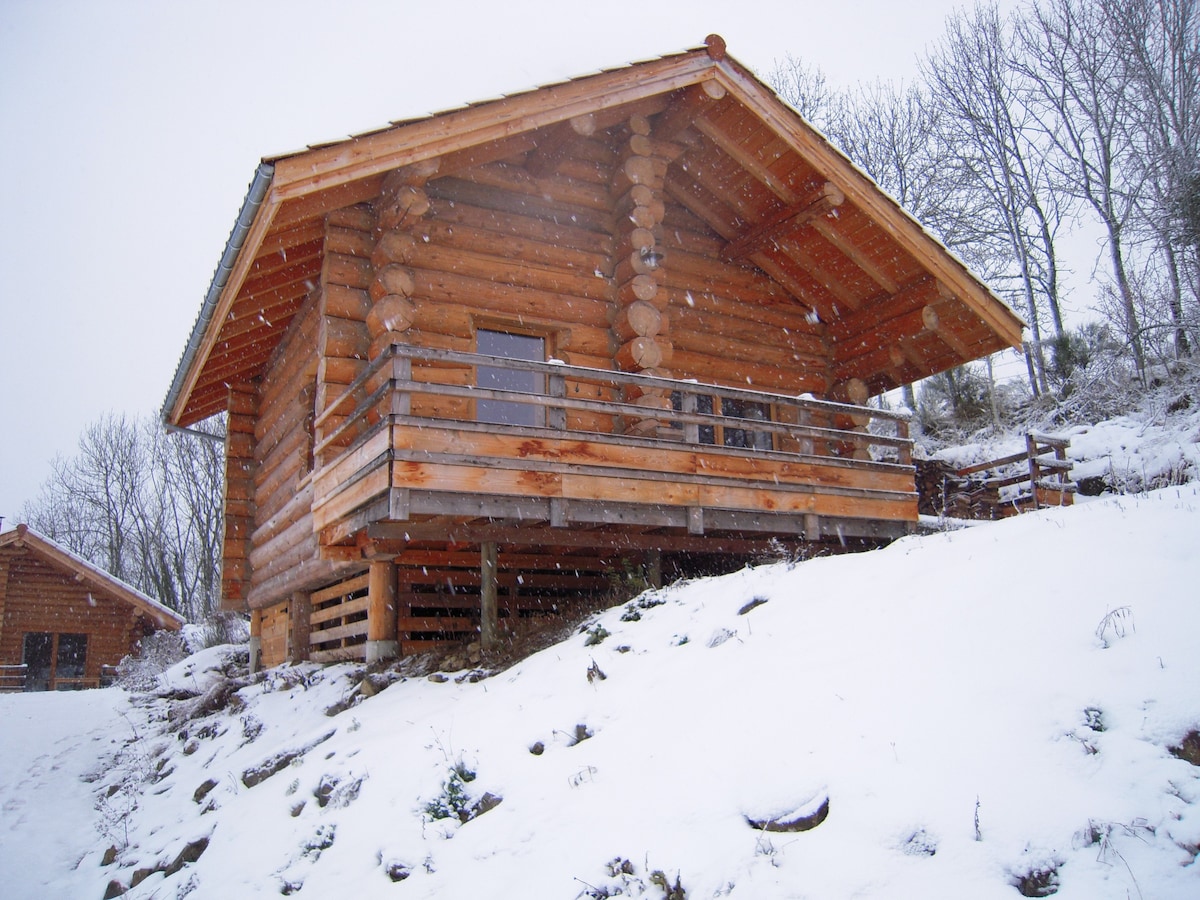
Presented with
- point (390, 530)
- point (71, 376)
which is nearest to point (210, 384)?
point (390, 530)

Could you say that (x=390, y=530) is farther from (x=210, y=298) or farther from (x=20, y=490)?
(x=20, y=490)

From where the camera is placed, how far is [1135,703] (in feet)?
13.6

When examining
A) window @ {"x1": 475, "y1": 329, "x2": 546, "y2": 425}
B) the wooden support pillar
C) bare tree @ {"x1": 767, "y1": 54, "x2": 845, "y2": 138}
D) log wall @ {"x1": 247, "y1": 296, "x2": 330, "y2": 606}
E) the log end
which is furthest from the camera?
bare tree @ {"x1": 767, "y1": 54, "x2": 845, "y2": 138}

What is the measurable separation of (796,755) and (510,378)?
7.30m

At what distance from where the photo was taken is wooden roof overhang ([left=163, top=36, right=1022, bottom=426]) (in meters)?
9.33

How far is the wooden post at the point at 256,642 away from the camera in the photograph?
15.4m

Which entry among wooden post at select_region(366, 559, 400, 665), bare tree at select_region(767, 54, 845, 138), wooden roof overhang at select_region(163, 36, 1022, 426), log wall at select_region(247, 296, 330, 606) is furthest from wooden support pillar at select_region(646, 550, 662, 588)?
bare tree at select_region(767, 54, 845, 138)

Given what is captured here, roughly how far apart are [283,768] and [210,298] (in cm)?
546

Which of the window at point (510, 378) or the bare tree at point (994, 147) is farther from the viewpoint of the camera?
the bare tree at point (994, 147)

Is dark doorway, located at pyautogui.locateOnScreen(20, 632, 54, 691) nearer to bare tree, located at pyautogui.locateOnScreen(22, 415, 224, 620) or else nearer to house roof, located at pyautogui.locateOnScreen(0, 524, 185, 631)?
house roof, located at pyautogui.locateOnScreen(0, 524, 185, 631)

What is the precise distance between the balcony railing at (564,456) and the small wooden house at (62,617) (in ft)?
52.9

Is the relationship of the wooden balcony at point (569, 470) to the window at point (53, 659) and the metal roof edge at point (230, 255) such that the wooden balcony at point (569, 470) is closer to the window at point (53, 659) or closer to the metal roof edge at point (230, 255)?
the metal roof edge at point (230, 255)

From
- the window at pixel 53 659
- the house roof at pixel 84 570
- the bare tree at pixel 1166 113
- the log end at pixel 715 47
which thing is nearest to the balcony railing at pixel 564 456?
the log end at pixel 715 47

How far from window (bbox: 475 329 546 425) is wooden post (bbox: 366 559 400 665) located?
2087 mm
